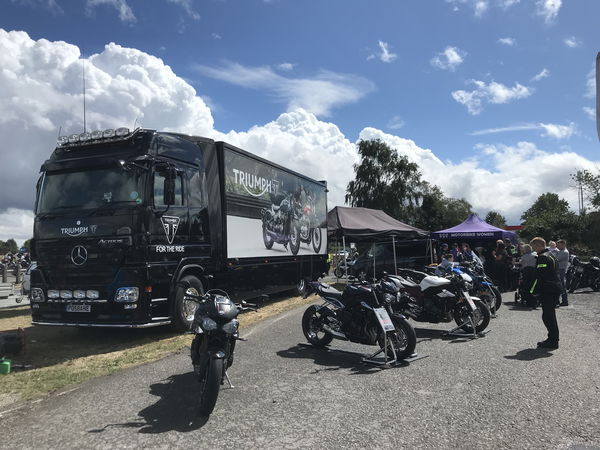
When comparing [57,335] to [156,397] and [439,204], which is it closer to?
[156,397]

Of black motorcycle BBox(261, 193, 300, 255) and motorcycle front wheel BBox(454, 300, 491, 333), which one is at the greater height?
black motorcycle BBox(261, 193, 300, 255)

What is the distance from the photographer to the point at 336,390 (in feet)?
16.3

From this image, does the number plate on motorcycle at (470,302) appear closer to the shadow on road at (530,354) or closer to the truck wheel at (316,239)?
the shadow on road at (530,354)

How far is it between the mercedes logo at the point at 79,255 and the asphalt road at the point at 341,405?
7.68ft

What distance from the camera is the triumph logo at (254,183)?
33.7ft

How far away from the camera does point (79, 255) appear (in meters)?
7.44

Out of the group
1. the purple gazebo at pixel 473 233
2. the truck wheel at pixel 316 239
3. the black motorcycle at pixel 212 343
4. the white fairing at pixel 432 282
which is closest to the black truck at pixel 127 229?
the black motorcycle at pixel 212 343

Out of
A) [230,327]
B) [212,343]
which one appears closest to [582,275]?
[230,327]

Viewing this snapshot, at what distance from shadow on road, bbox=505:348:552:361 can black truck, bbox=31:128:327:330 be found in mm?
5197

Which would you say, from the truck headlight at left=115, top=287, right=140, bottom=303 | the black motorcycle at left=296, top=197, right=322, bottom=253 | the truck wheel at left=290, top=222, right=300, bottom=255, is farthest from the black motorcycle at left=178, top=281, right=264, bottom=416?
the black motorcycle at left=296, top=197, right=322, bottom=253

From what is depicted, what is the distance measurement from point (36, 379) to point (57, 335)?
3.17m

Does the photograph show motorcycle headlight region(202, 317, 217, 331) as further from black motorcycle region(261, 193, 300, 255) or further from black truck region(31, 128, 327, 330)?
black motorcycle region(261, 193, 300, 255)

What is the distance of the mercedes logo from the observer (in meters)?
7.42

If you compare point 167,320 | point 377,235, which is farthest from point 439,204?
point 167,320
